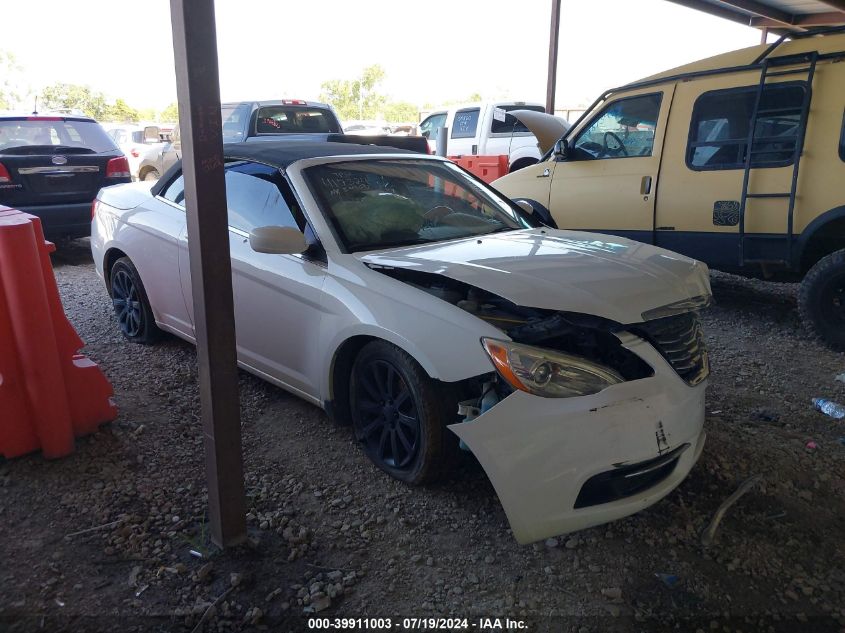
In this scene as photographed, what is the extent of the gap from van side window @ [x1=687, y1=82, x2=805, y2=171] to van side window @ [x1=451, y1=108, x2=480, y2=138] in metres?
7.53

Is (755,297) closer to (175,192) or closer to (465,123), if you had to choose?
(175,192)

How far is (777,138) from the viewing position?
16.2 ft

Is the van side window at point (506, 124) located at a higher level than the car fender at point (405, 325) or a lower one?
higher

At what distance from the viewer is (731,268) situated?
545 centimetres

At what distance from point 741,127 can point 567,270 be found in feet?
10.8

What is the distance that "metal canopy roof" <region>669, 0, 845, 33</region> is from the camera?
10.9 meters

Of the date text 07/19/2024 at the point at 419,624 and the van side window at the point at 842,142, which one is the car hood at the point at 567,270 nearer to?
the date text 07/19/2024 at the point at 419,624

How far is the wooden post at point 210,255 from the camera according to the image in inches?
82.1

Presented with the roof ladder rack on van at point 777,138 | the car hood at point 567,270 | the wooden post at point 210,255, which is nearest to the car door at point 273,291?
the car hood at point 567,270

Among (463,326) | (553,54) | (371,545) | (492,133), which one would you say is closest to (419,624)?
(371,545)

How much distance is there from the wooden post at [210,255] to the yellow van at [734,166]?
14.3 ft

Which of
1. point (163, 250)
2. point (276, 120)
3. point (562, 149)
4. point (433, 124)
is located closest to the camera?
point (163, 250)

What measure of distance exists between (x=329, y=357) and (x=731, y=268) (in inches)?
152

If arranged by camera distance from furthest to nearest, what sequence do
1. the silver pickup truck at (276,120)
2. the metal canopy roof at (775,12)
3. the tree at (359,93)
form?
the tree at (359,93) → the metal canopy roof at (775,12) → the silver pickup truck at (276,120)
